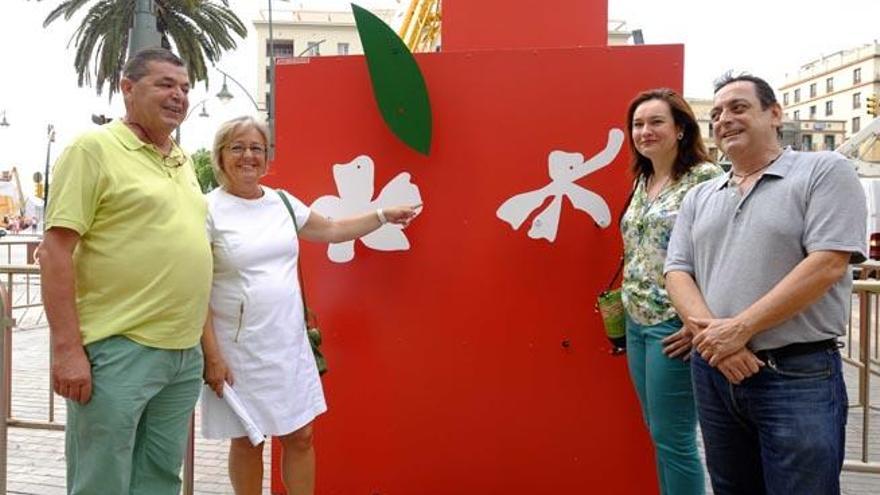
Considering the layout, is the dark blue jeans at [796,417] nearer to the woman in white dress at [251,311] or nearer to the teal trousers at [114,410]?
the woman in white dress at [251,311]

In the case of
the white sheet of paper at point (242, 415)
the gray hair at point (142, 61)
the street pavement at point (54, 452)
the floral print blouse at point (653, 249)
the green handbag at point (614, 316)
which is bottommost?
the street pavement at point (54, 452)

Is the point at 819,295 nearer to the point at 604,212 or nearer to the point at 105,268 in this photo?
the point at 604,212

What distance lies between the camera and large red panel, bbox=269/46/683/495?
3.05 m

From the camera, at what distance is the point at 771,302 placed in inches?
71.9

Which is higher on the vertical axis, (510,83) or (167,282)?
(510,83)

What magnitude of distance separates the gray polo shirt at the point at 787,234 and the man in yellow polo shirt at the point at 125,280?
5.16 ft

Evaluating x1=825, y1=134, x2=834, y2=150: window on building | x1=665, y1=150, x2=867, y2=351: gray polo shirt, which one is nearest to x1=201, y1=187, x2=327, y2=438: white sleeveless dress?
x1=665, y1=150, x2=867, y2=351: gray polo shirt

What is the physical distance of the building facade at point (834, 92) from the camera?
214 feet

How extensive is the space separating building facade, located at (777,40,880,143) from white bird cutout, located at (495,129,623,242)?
63.5 metres

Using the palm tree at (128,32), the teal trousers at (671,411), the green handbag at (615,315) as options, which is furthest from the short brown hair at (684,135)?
the palm tree at (128,32)

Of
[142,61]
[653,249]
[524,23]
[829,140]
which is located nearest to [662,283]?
[653,249]

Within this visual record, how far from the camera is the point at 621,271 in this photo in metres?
2.98

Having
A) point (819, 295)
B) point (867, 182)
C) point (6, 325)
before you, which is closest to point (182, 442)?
point (6, 325)

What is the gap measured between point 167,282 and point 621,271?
1786 mm
